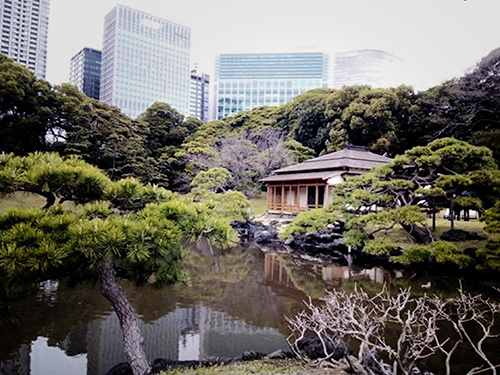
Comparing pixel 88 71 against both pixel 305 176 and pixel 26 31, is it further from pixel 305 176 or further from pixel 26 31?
pixel 305 176

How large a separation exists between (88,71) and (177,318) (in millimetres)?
52212

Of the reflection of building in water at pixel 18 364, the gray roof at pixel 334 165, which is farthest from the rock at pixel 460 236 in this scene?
the reflection of building in water at pixel 18 364

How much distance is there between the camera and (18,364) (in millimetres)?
4133

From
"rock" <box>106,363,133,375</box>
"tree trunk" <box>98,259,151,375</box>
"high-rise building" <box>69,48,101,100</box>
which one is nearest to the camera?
"tree trunk" <box>98,259,151,375</box>

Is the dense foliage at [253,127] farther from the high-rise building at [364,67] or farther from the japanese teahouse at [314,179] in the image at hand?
the high-rise building at [364,67]

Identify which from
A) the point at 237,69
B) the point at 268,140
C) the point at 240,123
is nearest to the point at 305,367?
the point at 268,140

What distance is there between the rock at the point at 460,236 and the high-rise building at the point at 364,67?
205ft

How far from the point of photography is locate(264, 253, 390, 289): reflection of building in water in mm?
8805

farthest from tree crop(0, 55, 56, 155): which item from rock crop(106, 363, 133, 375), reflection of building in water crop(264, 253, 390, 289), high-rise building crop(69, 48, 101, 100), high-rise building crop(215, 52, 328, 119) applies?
high-rise building crop(215, 52, 328, 119)

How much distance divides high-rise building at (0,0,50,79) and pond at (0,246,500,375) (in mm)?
29746

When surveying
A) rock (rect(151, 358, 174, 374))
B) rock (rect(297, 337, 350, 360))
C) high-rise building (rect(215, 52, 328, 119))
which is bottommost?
rock (rect(151, 358, 174, 374))

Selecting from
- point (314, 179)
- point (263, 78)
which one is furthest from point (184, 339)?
point (263, 78)

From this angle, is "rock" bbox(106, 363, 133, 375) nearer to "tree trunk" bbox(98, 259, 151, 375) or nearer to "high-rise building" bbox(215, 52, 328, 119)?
"tree trunk" bbox(98, 259, 151, 375)

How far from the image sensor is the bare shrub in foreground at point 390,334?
9.96ft
